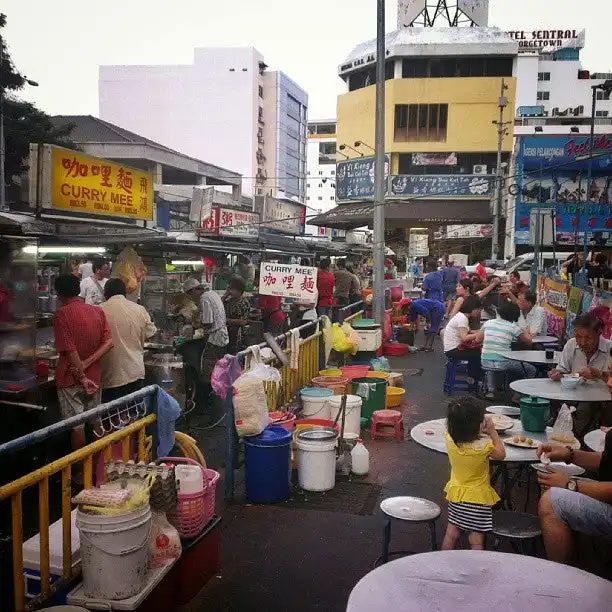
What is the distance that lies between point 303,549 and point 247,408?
1480mm

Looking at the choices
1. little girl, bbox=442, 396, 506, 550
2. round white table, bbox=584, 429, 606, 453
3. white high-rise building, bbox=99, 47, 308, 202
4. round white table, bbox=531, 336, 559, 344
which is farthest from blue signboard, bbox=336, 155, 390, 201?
white high-rise building, bbox=99, 47, 308, 202

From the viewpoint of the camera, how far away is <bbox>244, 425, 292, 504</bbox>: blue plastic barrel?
5.88 metres

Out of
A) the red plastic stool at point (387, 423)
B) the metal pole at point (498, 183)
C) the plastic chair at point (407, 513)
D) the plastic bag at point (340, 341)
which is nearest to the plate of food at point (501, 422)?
the plastic chair at point (407, 513)

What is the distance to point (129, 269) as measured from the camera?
8.98 metres

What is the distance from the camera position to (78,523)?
3461mm

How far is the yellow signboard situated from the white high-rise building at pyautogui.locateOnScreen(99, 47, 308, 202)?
2459 inches

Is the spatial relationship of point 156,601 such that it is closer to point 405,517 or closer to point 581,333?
point 405,517

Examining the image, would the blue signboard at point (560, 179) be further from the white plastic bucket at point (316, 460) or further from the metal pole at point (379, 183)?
the white plastic bucket at point (316, 460)

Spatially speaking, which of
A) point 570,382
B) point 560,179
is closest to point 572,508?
point 570,382

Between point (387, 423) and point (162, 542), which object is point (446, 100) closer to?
point (387, 423)

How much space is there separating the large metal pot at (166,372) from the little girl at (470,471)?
470 centimetres

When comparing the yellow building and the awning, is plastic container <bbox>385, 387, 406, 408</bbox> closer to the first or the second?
the awning

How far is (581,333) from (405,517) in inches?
149

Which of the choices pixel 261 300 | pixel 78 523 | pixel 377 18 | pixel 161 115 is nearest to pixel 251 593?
pixel 78 523
